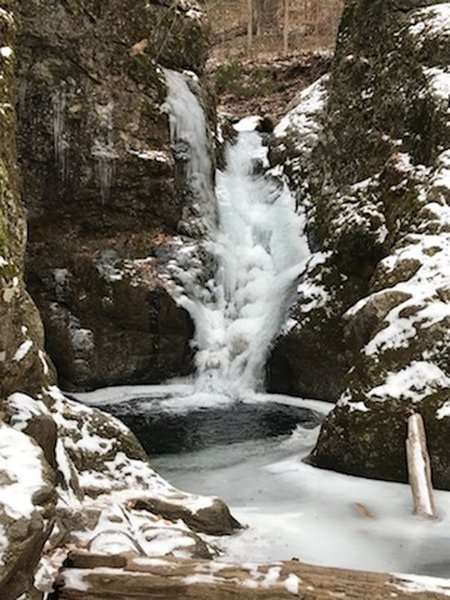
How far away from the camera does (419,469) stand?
5633 millimetres

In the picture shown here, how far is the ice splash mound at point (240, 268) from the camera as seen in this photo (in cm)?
1080

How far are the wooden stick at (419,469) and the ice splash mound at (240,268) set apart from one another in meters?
4.59

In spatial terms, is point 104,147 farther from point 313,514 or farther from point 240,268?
point 313,514

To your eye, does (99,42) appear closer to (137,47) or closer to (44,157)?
(137,47)

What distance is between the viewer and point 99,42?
11023mm

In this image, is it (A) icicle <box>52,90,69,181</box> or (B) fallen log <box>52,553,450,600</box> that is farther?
(A) icicle <box>52,90,69,181</box>

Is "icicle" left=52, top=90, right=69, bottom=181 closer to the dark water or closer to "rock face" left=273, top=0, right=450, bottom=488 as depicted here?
the dark water

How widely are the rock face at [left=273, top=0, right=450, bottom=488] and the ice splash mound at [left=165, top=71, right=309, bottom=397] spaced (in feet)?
1.48

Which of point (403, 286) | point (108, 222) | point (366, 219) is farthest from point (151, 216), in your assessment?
point (403, 286)

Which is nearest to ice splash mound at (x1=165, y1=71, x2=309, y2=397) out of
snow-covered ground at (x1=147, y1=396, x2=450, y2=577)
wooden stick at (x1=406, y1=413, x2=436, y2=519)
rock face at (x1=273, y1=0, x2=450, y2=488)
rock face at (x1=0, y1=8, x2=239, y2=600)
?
rock face at (x1=273, y1=0, x2=450, y2=488)

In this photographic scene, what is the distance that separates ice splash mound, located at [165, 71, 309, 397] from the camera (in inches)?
425

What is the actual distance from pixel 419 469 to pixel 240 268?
6.75 metres

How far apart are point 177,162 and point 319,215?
2.60m

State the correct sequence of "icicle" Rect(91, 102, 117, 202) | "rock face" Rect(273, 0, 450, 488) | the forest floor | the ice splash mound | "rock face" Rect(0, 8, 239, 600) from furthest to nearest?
the forest floor < "icicle" Rect(91, 102, 117, 202) < the ice splash mound < "rock face" Rect(273, 0, 450, 488) < "rock face" Rect(0, 8, 239, 600)
